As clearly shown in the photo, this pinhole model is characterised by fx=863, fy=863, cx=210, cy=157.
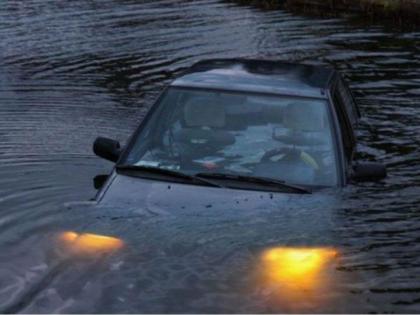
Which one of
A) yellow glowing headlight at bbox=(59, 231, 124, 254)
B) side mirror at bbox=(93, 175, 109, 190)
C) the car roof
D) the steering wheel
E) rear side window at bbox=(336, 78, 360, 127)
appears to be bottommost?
side mirror at bbox=(93, 175, 109, 190)

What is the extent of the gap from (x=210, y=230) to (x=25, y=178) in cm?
307

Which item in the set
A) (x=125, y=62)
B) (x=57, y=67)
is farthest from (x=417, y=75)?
(x=57, y=67)

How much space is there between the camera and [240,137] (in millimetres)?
6859

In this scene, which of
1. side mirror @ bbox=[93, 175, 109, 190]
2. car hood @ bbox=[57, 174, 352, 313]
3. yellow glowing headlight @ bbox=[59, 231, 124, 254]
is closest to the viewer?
car hood @ bbox=[57, 174, 352, 313]

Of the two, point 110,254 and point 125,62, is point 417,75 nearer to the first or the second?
point 125,62

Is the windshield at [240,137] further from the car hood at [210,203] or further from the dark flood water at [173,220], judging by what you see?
the dark flood water at [173,220]

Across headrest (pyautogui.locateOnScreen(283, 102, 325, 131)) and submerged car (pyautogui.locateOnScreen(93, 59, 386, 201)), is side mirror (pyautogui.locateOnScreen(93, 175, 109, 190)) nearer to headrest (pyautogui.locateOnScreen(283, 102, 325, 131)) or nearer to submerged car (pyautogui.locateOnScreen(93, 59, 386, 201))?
submerged car (pyautogui.locateOnScreen(93, 59, 386, 201))

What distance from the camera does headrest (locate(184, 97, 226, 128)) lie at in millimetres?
6965

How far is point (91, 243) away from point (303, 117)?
2.13 metres

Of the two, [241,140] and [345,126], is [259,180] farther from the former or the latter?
[345,126]

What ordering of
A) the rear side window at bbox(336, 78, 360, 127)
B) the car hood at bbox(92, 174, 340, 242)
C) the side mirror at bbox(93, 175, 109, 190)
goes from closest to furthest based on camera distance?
the car hood at bbox(92, 174, 340, 242)
the side mirror at bbox(93, 175, 109, 190)
the rear side window at bbox(336, 78, 360, 127)

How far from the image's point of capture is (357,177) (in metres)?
6.82

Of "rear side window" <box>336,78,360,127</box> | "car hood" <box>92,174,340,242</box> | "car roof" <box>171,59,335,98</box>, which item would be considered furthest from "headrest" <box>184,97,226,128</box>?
"rear side window" <box>336,78,360,127</box>

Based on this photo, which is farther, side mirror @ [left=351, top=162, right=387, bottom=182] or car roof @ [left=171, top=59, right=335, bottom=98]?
car roof @ [left=171, top=59, right=335, bottom=98]
